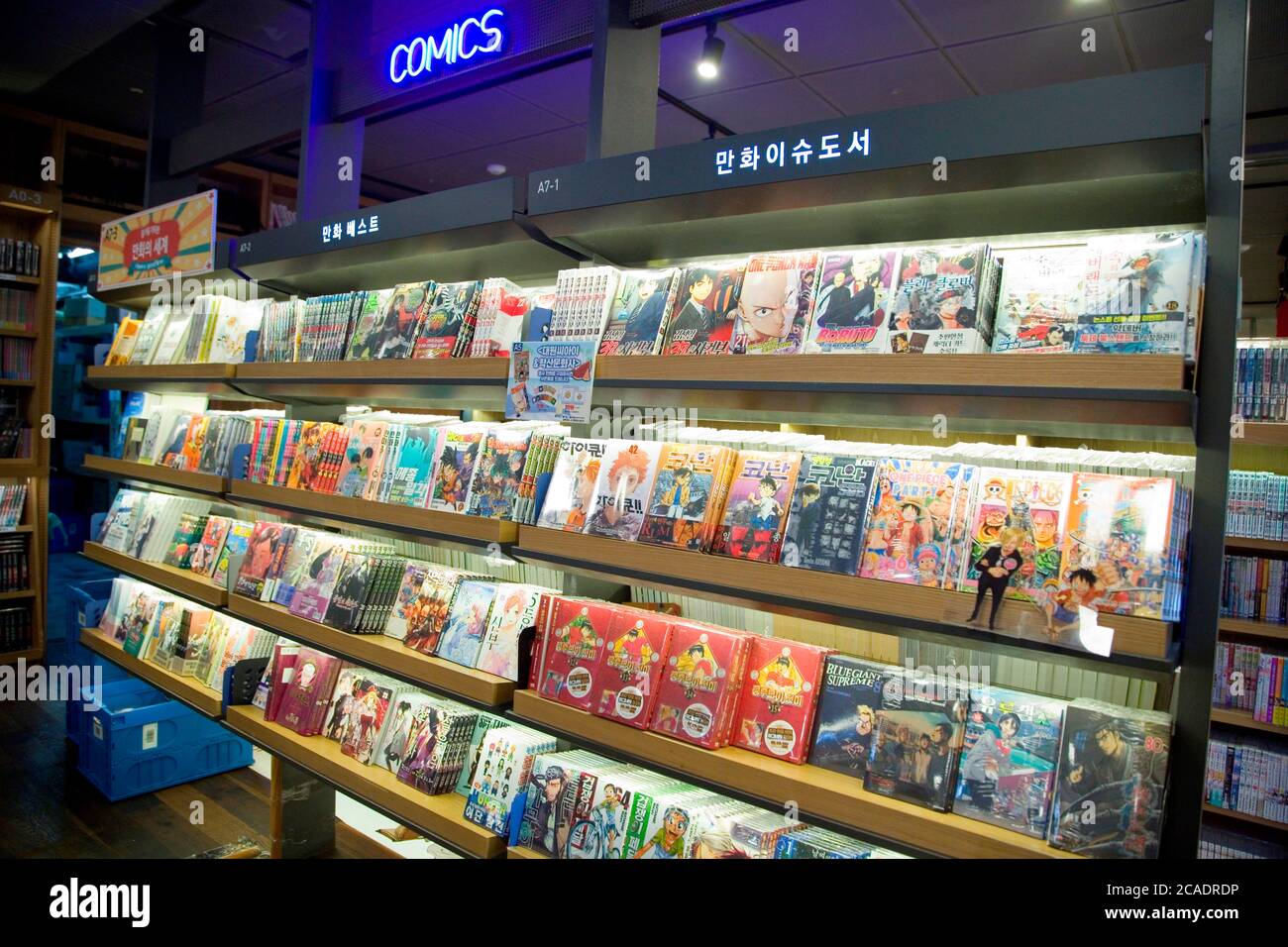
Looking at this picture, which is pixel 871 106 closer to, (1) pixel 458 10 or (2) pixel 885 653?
(1) pixel 458 10

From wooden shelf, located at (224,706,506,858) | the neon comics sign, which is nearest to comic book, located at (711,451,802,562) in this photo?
wooden shelf, located at (224,706,506,858)

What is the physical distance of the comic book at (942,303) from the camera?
1661 mm

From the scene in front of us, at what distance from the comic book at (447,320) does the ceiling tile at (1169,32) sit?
313cm

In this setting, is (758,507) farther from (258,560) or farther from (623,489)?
(258,560)

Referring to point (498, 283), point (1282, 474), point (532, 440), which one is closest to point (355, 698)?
point (532, 440)

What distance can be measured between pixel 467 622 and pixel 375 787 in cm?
56

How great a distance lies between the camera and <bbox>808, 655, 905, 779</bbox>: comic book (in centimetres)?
173

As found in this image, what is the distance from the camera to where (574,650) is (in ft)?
6.85

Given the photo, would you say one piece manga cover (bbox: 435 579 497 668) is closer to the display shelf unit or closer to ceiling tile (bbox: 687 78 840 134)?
ceiling tile (bbox: 687 78 840 134)

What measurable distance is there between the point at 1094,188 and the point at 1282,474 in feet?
9.30

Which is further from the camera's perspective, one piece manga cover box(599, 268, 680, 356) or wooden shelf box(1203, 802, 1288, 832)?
wooden shelf box(1203, 802, 1288, 832)

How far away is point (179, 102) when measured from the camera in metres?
4.38

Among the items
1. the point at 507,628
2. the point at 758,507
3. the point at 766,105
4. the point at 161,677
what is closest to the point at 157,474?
the point at 161,677

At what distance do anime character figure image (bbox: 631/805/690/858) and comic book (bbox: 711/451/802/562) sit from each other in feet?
2.06
